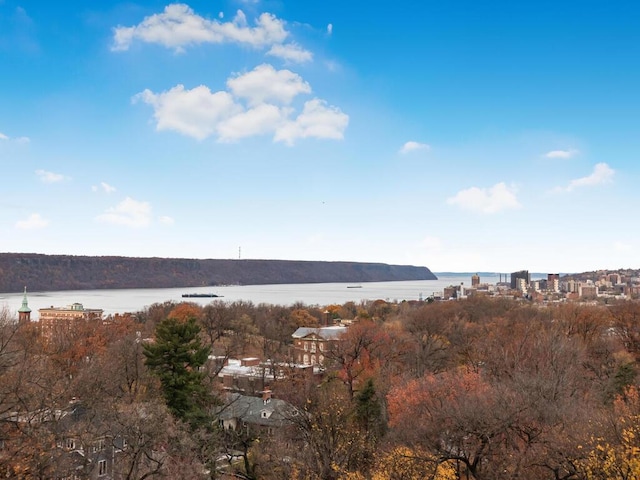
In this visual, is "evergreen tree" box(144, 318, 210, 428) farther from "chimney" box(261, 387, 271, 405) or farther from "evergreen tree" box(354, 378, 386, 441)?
"chimney" box(261, 387, 271, 405)

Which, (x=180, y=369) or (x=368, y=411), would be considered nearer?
(x=180, y=369)

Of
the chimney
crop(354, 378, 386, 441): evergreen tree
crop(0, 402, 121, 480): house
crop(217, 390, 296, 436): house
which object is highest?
crop(0, 402, 121, 480): house

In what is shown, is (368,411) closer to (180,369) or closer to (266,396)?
(180,369)

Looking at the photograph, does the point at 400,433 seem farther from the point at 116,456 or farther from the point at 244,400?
the point at 244,400

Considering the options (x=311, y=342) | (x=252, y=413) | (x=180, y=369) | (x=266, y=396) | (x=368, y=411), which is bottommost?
(x=252, y=413)

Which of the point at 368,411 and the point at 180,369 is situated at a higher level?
the point at 180,369

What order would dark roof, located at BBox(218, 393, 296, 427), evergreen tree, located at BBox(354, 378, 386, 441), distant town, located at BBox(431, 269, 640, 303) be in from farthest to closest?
distant town, located at BBox(431, 269, 640, 303), dark roof, located at BBox(218, 393, 296, 427), evergreen tree, located at BBox(354, 378, 386, 441)

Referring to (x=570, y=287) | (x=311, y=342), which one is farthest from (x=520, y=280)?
(x=311, y=342)

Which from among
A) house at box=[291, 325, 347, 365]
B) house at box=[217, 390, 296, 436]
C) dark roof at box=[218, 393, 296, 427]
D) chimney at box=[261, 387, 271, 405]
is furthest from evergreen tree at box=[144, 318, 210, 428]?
house at box=[291, 325, 347, 365]

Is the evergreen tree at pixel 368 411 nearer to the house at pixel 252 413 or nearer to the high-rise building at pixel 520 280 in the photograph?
the house at pixel 252 413
